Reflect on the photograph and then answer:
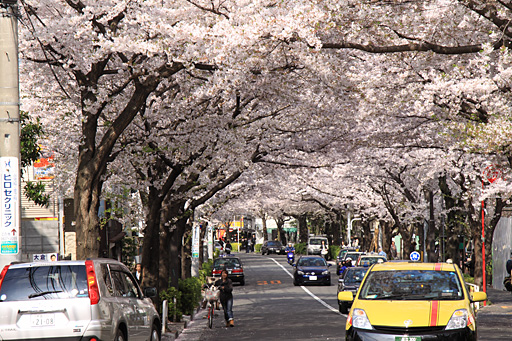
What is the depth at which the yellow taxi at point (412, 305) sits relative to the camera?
31.7 feet

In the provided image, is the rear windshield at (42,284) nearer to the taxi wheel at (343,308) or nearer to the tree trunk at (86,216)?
the tree trunk at (86,216)

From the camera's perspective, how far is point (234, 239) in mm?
141625

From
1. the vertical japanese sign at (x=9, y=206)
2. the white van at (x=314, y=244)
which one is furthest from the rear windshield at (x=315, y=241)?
the vertical japanese sign at (x=9, y=206)

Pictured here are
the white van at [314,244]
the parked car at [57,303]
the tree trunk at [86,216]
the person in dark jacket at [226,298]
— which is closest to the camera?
the parked car at [57,303]

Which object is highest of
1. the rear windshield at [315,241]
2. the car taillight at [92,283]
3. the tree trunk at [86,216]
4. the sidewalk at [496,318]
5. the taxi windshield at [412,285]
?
the tree trunk at [86,216]

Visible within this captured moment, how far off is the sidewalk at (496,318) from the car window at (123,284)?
29.3 ft

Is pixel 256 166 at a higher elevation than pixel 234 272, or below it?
higher

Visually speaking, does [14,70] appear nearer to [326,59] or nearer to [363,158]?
[326,59]

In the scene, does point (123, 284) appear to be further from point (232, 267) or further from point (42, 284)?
point (232, 267)

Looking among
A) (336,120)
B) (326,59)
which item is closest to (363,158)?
(336,120)

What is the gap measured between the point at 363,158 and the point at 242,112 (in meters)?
11.6

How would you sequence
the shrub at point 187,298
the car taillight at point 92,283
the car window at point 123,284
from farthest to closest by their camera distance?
the shrub at point 187,298 < the car window at point 123,284 < the car taillight at point 92,283

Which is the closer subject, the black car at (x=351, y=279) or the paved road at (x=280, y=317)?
the paved road at (x=280, y=317)

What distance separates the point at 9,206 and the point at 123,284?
2299 mm
